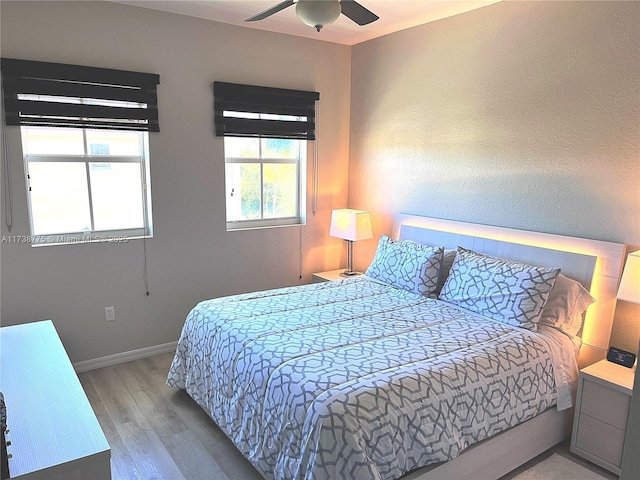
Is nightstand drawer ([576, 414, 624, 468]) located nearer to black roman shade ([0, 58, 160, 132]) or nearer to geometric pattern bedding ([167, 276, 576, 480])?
geometric pattern bedding ([167, 276, 576, 480])

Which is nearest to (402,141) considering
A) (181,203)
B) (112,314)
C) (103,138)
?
(181,203)

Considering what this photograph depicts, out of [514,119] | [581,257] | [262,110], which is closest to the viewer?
A: [581,257]

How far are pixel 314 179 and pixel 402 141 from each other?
914mm

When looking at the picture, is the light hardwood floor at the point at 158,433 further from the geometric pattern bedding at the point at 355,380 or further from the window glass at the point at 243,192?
the window glass at the point at 243,192

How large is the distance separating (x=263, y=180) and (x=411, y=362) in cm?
249

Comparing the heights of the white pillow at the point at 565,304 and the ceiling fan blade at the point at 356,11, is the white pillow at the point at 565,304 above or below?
below

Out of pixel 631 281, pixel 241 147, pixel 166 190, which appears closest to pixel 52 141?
pixel 166 190

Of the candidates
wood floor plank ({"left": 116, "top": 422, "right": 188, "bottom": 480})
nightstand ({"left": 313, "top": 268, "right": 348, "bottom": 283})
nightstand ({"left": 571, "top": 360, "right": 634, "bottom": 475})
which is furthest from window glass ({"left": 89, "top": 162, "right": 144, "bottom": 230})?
nightstand ({"left": 571, "top": 360, "right": 634, "bottom": 475})

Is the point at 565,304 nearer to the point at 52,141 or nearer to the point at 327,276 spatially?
the point at 327,276

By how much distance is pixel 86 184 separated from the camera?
329 centimetres

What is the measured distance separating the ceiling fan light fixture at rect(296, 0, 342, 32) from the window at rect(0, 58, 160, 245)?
70.7 inches

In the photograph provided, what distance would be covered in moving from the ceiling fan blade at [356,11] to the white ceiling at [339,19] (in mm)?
988

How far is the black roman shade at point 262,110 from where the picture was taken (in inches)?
146

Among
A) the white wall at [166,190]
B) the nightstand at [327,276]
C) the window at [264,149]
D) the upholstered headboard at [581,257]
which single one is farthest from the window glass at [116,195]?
the upholstered headboard at [581,257]
